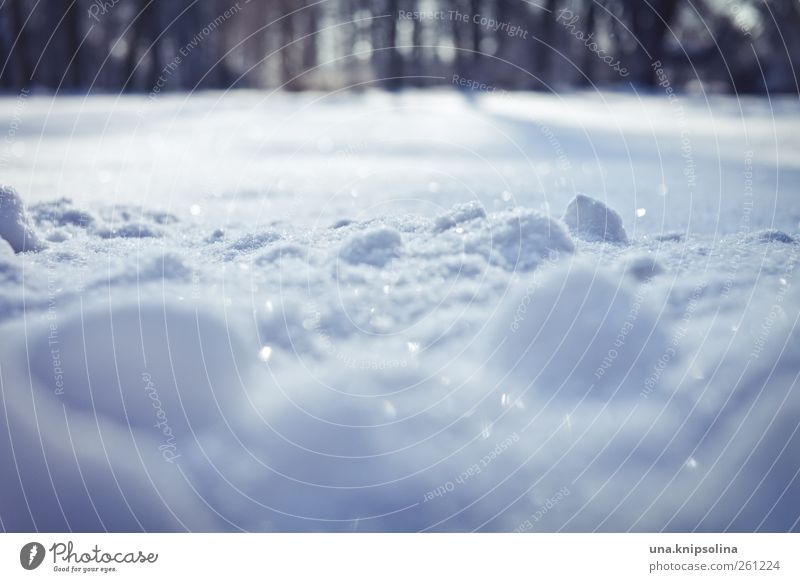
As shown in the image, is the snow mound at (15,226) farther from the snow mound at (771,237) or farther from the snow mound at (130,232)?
the snow mound at (771,237)

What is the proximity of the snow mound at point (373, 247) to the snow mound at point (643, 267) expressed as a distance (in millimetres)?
583

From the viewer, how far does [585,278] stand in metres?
1.40

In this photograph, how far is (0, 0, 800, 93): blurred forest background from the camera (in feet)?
14.3

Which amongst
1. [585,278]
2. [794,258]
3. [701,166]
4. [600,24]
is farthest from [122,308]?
[600,24]

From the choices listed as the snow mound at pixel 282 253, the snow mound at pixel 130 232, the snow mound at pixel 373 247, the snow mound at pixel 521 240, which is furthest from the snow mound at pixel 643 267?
the snow mound at pixel 130 232

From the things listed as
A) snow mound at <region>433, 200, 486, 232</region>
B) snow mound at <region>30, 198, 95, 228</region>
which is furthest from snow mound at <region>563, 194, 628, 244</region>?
snow mound at <region>30, 198, 95, 228</region>

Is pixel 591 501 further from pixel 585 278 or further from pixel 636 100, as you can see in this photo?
pixel 636 100

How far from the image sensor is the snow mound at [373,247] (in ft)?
4.78

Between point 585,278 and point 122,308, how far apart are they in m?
1.08

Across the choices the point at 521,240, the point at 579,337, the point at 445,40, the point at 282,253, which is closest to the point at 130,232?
the point at 282,253

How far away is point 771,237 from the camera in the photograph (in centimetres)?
163

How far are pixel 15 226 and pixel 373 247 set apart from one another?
0.97 metres

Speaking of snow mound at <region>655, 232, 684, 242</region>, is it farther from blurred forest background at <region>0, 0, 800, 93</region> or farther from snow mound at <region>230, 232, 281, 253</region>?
blurred forest background at <region>0, 0, 800, 93</region>
